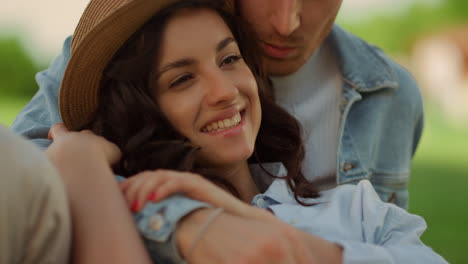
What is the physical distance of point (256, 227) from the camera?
175 cm

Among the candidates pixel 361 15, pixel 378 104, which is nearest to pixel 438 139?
pixel 361 15

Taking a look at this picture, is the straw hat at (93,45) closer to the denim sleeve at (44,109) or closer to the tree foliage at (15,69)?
the denim sleeve at (44,109)

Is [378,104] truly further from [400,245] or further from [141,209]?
[141,209]

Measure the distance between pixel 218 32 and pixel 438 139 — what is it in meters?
8.99

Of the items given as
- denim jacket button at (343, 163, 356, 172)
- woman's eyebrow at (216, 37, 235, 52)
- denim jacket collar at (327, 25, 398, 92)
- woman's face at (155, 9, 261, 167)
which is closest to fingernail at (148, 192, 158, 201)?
woman's face at (155, 9, 261, 167)

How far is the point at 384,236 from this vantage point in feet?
7.30

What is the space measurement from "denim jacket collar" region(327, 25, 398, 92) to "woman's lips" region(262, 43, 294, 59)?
484mm

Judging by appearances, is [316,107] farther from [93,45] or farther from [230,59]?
[93,45]

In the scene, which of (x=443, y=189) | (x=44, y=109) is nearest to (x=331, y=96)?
(x=44, y=109)

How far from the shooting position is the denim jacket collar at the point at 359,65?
3.24 meters

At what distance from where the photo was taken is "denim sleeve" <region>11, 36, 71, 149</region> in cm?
263

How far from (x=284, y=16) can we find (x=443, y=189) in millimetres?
5239

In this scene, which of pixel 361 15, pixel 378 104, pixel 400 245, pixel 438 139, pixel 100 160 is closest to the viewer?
pixel 100 160

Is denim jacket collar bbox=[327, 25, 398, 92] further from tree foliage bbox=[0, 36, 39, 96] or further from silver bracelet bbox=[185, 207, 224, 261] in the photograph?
tree foliage bbox=[0, 36, 39, 96]
